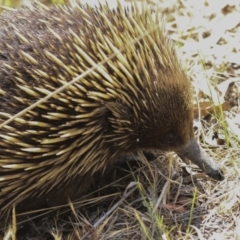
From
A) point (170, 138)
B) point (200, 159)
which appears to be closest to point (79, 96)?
point (170, 138)

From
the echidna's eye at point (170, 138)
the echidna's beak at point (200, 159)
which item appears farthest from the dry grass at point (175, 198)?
the echidna's eye at point (170, 138)

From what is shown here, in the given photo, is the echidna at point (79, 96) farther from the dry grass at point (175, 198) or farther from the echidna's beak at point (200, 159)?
the dry grass at point (175, 198)

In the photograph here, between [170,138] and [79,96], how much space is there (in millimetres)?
447

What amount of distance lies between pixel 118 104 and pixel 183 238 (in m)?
0.64

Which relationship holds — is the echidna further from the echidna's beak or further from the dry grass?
the dry grass

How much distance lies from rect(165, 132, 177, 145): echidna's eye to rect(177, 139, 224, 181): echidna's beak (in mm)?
79

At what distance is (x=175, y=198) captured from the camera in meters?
3.01

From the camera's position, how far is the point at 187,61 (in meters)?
3.93

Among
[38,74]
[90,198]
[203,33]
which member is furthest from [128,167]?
[203,33]

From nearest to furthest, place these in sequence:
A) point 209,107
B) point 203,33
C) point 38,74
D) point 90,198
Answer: point 38,74 < point 90,198 < point 209,107 < point 203,33

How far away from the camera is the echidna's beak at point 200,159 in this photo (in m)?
2.92

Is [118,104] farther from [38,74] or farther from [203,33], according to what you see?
[203,33]

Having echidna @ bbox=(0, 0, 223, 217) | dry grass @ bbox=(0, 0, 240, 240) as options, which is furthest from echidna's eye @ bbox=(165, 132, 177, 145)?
dry grass @ bbox=(0, 0, 240, 240)

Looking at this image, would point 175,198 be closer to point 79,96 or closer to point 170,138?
point 170,138
